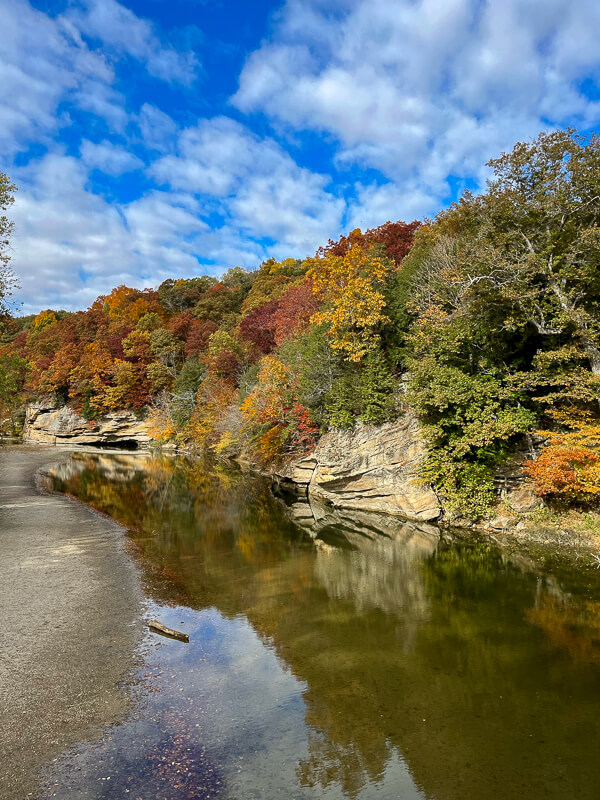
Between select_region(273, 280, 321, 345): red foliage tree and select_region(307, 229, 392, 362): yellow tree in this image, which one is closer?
select_region(307, 229, 392, 362): yellow tree

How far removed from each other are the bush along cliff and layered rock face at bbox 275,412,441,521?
0.43ft

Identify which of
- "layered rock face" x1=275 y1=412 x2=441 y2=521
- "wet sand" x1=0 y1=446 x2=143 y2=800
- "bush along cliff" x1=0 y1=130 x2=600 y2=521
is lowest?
"wet sand" x1=0 y1=446 x2=143 y2=800

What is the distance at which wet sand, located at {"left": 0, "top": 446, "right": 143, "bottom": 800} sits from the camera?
6.96 metres

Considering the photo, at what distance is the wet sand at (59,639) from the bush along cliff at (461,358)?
1065 centimetres

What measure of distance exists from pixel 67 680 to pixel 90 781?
273cm

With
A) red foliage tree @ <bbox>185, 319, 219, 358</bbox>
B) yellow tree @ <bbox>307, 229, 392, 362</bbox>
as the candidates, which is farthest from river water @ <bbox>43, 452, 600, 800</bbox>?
red foliage tree @ <bbox>185, 319, 219, 358</bbox>

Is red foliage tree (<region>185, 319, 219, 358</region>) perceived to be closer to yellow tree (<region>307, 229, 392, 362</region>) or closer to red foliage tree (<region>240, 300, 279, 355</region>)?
red foliage tree (<region>240, 300, 279, 355</region>)

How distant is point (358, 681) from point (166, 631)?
14.6 feet

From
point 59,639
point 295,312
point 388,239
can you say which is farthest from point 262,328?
point 59,639

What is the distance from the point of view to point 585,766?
20.9ft

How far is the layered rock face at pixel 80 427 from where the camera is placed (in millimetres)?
60781

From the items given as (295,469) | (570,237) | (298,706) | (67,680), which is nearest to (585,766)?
(298,706)

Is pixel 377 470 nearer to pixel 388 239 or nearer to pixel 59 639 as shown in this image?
pixel 59 639

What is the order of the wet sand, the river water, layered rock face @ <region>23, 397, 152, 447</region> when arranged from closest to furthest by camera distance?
the river water → the wet sand → layered rock face @ <region>23, 397, 152, 447</region>
